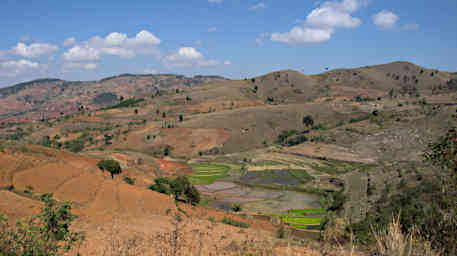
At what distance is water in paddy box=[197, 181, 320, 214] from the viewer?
62.9 m

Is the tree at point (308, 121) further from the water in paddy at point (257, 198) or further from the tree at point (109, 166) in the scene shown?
the tree at point (109, 166)

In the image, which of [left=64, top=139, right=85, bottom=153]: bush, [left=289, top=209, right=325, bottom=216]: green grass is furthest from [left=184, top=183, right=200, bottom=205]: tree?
[left=64, top=139, right=85, bottom=153]: bush

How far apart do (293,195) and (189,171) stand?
35.0 metres

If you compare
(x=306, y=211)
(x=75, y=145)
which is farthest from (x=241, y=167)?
(x=75, y=145)

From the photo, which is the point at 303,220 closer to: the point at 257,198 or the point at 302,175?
the point at 257,198

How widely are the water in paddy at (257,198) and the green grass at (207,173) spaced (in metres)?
4.37

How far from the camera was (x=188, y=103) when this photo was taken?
191 meters

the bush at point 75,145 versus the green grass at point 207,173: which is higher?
the bush at point 75,145

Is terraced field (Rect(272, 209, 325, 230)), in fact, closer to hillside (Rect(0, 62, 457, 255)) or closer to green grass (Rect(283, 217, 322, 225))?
green grass (Rect(283, 217, 322, 225))

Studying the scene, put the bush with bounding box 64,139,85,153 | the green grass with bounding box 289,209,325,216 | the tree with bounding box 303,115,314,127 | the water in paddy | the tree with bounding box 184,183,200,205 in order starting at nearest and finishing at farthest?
1. the tree with bounding box 184,183,200,205
2. the green grass with bounding box 289,209,325,216
3. the water in paddy
4. the bush with bounding box 64,139,85,153
5. the tree with bounding box 303,115,314,127

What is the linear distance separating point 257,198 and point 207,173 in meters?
26.0

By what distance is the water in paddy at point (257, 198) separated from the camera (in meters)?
62.9

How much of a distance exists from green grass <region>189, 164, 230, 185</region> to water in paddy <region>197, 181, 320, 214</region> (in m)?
4.37

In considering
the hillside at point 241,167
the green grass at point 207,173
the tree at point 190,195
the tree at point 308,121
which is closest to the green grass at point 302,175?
the hillside at point 241,167
